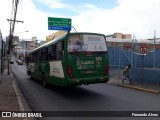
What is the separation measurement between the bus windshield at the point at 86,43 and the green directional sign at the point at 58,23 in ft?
63.4

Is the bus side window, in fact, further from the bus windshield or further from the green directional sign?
the green directional sign

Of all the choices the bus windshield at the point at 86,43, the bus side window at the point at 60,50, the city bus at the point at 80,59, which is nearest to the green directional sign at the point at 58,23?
the city bus at the point at 80,59

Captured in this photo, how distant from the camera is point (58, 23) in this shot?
3334cm

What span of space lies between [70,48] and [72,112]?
4.16 metres

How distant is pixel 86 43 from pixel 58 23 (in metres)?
20.1

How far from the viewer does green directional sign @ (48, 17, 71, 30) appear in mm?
32938

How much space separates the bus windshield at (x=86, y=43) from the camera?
13.5 m

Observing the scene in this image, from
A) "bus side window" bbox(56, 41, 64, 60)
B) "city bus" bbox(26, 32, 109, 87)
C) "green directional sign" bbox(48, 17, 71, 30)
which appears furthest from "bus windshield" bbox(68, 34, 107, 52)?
"green directional sign" bbox(48, 17, 71, 30)

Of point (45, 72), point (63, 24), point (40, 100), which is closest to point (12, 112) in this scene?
point (40, 100)

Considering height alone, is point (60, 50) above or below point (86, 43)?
below

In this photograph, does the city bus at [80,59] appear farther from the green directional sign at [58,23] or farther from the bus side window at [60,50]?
the green directional sign at [58,23]

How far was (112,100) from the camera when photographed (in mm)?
12312

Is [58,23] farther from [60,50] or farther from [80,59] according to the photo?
[80,59]

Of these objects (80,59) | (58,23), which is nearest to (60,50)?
(80,59)
